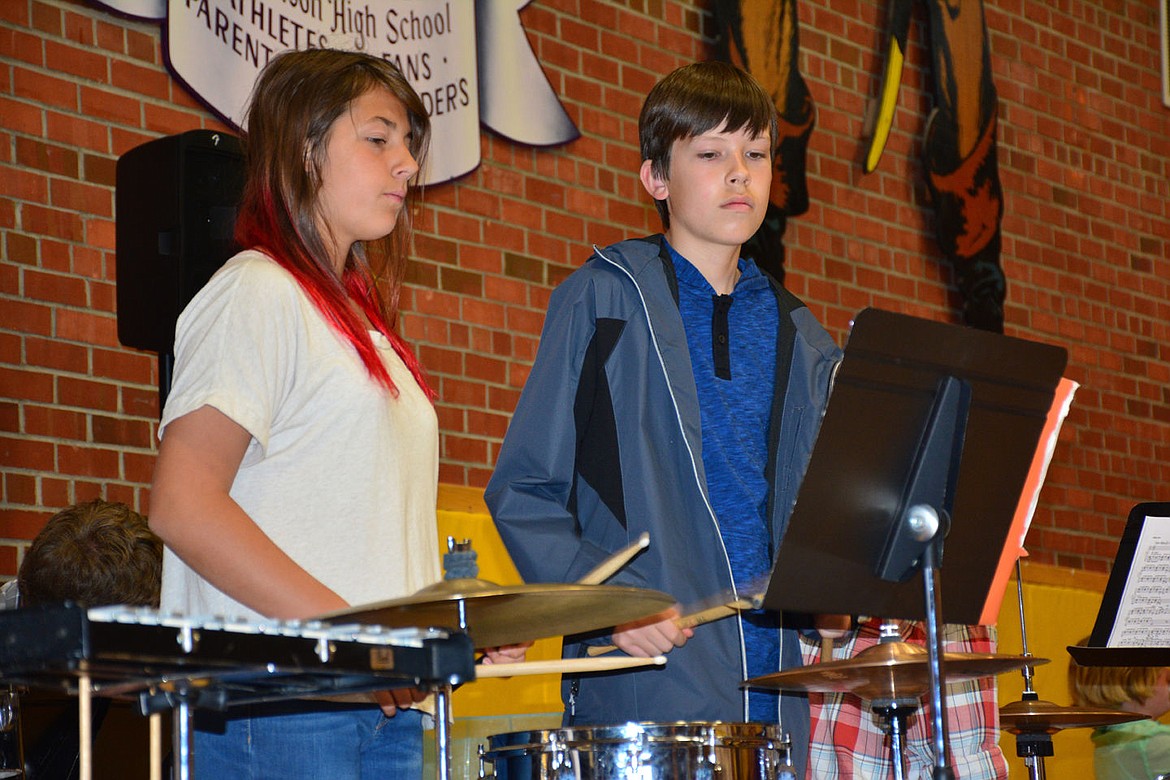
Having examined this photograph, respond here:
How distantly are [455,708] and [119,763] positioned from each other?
1.15 meters

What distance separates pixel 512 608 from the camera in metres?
1.72

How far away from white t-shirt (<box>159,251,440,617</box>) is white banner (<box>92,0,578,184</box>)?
6.87 ft

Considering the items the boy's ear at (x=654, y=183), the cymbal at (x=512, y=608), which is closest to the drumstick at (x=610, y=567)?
the cymbal at (x=512, y=608)

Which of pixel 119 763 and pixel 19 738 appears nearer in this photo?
pixel 19 738

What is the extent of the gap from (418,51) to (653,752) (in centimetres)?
259

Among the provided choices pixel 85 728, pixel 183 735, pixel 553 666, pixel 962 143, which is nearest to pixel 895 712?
pixel 553 666

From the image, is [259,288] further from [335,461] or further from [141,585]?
[141,585]

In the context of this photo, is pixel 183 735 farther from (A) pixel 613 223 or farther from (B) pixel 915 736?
(A) pixel 613 223

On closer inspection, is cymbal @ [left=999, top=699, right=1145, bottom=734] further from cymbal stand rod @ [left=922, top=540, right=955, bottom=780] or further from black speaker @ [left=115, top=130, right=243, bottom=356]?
black speaker @ [left=115, top=130, right=243, bottom=356]

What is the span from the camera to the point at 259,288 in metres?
1.78

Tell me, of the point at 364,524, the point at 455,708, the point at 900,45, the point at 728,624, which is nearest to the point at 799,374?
the point at 728,624

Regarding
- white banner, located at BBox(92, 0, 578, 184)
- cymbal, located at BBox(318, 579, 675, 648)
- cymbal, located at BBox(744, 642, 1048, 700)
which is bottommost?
cymbal, located at BBox(744, 642, 1048, 700)

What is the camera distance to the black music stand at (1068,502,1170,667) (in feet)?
10.6

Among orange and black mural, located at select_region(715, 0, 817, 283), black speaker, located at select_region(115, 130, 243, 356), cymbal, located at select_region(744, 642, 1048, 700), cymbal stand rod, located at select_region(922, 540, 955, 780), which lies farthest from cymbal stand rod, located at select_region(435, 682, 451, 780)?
orange and black mural, located at select_region(715, 0, 817, 283)
